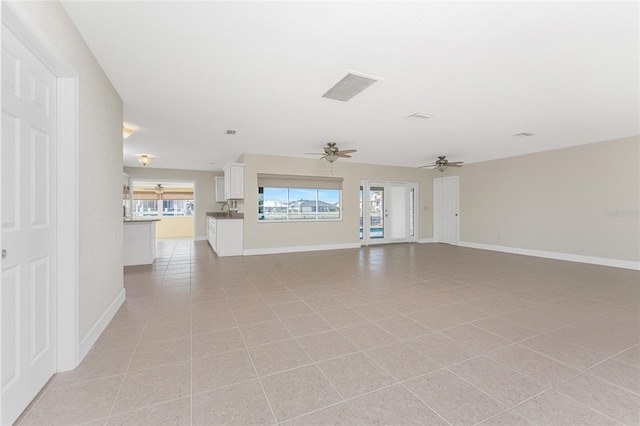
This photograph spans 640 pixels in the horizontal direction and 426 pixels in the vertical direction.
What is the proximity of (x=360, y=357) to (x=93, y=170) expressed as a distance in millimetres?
2680

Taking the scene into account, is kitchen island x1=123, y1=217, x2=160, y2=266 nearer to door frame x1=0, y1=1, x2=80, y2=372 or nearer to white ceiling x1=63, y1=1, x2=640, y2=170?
white ceiling x1=63, y1=1, x2=640, y2=170

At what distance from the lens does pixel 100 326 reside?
253cm

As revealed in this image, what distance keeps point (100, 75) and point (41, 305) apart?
2.08 metres

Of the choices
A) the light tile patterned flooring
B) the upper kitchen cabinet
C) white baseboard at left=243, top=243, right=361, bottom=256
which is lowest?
the light tile patterned flooring

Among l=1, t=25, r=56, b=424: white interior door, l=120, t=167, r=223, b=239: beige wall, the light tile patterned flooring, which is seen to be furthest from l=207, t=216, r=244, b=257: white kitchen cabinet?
l=1, t=25, r=56, b=424: white interior door

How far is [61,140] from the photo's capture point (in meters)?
1.92

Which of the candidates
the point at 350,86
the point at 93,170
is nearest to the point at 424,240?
the point at 350,86

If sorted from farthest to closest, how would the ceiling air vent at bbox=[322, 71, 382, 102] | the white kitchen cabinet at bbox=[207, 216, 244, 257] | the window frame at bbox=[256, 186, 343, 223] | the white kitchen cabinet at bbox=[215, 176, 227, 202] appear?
the white kitchen cabinet at bbox=[215, 176, 227, 202], the window frame at bbox=[256, 186, 343, 223], the white kitchen cabinet at bbox=[207, 216, 244, 257], the ceiling air vent at bbox=[322, 71, 382, 102]

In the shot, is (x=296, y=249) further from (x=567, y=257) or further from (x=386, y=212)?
(x=567, y=257)

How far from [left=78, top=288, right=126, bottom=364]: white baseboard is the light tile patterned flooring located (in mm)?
60

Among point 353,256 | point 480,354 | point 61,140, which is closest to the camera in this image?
point 61,140

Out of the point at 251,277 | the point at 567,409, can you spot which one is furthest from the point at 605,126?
the point at 251,277

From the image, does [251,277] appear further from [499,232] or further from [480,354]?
[499,232]

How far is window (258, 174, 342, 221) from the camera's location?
7.25 meters
